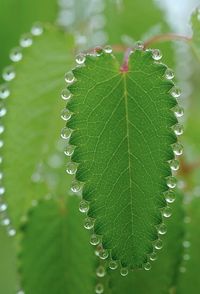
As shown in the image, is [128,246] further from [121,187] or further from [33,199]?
[33,199]

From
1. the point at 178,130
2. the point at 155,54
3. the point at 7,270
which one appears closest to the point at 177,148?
the point at 178,130

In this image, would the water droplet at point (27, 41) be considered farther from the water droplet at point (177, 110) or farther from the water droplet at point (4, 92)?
the water droplet at point (177, 110)

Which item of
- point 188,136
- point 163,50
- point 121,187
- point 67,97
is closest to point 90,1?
point 163,50

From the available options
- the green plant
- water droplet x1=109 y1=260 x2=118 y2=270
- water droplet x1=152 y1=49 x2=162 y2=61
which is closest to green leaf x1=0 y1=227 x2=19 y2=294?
the green plant

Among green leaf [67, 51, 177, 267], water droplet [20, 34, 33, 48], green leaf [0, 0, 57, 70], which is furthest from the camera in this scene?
green leaf [0, 0, 57, 70]

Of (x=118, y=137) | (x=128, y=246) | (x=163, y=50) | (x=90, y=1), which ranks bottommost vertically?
(x=128, y=246)

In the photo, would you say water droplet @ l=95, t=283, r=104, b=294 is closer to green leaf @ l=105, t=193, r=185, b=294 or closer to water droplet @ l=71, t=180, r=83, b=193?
green leaf @ l=105, t=193, r=185, b=294
